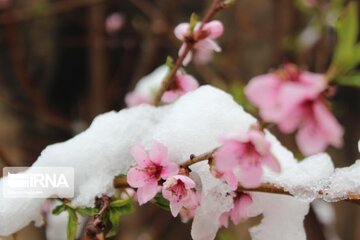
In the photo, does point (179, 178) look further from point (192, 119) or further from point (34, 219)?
point (34, 219)

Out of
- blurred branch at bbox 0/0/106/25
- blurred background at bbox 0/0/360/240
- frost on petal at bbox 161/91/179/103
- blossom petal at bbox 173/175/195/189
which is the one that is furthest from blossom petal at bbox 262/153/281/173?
blurred branch at bbox 0/0/106/25

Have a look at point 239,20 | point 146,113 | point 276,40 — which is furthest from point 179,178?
point 239,20

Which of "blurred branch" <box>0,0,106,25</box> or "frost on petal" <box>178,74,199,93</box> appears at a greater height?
"blurred branch" <box>0,0,106,25</box>

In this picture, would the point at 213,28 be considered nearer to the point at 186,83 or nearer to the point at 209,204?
the point at 186,83

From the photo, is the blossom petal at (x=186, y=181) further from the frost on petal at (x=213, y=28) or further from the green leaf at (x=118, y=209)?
the frost on petal at (x=213, y=28)

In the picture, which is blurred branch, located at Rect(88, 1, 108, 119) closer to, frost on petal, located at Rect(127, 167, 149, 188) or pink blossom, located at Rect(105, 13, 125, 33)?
pink blossom, located at Rect(105, 13, 125, 33)
